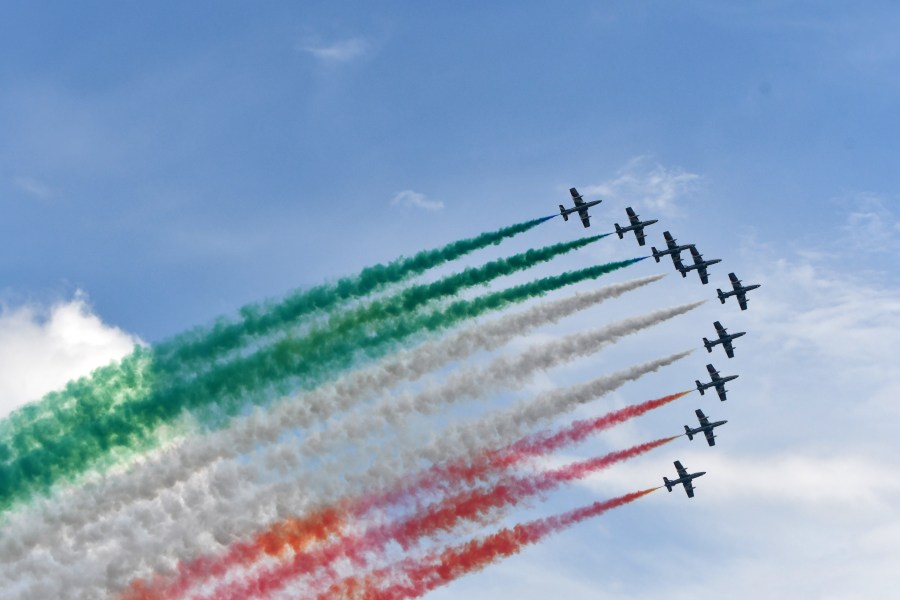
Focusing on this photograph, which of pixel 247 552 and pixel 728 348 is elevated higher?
pixel 728 348

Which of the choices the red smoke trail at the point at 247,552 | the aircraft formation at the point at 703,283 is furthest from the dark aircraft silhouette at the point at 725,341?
the red smoke trail at the point at 247,552

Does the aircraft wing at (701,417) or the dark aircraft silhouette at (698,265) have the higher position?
the dark aircraft silhouette at (698,265)

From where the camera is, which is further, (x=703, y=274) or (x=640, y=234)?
(x=703, y=274)

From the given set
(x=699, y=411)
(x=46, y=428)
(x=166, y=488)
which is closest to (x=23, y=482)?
(x=46, y=428)

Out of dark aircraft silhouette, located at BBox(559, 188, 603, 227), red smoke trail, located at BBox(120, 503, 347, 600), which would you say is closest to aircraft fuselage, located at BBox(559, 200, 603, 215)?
dark aircraft silhouette, located at BBox(559, 188, 603, 227)

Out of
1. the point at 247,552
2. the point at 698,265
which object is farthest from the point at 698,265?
the point at 247,552

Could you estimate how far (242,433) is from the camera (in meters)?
78.1

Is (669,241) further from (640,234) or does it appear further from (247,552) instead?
(247,552)

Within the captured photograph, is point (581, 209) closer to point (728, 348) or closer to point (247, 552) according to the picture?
point (728, 348)

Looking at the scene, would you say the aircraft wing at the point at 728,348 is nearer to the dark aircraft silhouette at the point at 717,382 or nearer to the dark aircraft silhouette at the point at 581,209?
the dark aircraft silhouette at the point at 717,382

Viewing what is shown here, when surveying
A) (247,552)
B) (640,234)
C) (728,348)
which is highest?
(640,234)

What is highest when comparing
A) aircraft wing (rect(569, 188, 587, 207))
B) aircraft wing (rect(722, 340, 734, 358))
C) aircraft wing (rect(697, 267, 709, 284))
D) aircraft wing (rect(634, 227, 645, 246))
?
aircraft wing (rect(569, 188, 587, 207))

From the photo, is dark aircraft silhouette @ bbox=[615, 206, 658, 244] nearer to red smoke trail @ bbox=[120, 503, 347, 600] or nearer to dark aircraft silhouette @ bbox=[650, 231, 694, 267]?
dark aircraft silhouette @ bbox=[650, 231, 694, 267]

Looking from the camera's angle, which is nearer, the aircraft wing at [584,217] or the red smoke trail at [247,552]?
the red smoke trail at [247,552]
